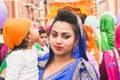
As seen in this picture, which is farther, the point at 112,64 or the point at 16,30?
the point at 112,64

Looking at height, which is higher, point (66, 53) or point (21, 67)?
point (66, 53)

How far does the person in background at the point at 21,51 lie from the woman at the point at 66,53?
25 cm

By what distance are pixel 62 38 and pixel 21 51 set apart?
1.60ft

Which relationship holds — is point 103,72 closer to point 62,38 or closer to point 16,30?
point 16,30

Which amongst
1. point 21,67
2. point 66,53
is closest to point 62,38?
point 66,53

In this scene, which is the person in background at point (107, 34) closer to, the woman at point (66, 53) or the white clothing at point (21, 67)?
the white clothing at point (21, 67)

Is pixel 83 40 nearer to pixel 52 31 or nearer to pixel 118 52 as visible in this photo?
pixel 52 31

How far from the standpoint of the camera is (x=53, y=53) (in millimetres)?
1972

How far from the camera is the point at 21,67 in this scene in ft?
7.14

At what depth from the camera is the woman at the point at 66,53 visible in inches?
72.7

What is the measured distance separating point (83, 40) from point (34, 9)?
29027 millimetres

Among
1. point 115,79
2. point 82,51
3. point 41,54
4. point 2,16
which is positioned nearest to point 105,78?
point 115,79

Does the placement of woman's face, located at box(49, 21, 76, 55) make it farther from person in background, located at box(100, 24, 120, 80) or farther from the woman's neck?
person in background, located at box(100, 24, 120, 80)

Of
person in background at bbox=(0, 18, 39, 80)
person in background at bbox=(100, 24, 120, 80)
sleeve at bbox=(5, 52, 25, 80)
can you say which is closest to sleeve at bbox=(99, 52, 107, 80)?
person in background at bbox=(100, 24, 120, 80)
